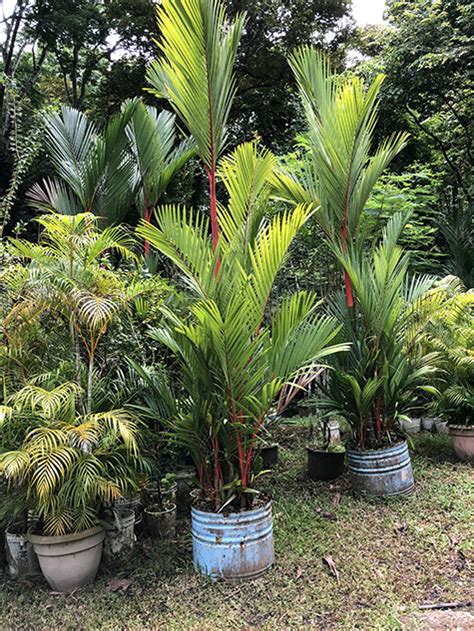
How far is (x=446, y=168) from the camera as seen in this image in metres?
9.58

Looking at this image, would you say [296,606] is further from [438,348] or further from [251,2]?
[251,2]

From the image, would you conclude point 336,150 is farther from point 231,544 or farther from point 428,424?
point 428,424

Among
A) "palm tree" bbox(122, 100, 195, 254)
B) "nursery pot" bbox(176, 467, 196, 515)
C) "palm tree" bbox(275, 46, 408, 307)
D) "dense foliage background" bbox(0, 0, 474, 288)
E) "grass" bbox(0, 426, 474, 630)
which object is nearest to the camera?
"grass" bbox(0, 426, 474, 630)

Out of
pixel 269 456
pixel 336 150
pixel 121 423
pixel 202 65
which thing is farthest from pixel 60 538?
pixel 336 150

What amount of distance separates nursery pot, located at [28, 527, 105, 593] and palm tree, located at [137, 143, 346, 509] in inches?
24.1

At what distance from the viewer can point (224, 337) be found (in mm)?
2271

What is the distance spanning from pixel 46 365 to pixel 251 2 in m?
8.27

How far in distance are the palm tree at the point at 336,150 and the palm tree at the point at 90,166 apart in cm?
176

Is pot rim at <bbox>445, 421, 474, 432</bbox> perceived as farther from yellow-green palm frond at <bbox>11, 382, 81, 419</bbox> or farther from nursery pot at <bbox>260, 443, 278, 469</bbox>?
yellow-green palm frond at <bbox>11, 382, 81, 419</bbox>

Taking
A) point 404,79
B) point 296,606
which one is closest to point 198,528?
point 296,606

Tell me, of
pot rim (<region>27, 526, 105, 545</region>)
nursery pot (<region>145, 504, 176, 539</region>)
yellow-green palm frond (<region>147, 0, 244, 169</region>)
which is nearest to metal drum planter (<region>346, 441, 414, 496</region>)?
nursery pot (<region>145, 504, 176, 539</region>)

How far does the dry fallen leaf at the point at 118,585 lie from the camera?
2453 millimetres

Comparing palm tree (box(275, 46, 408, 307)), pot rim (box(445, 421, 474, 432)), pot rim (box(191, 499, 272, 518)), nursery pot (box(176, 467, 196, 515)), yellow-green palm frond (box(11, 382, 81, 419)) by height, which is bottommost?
nursery pot (box(176, 467, 196, 515))

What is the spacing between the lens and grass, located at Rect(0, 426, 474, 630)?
218 cm
